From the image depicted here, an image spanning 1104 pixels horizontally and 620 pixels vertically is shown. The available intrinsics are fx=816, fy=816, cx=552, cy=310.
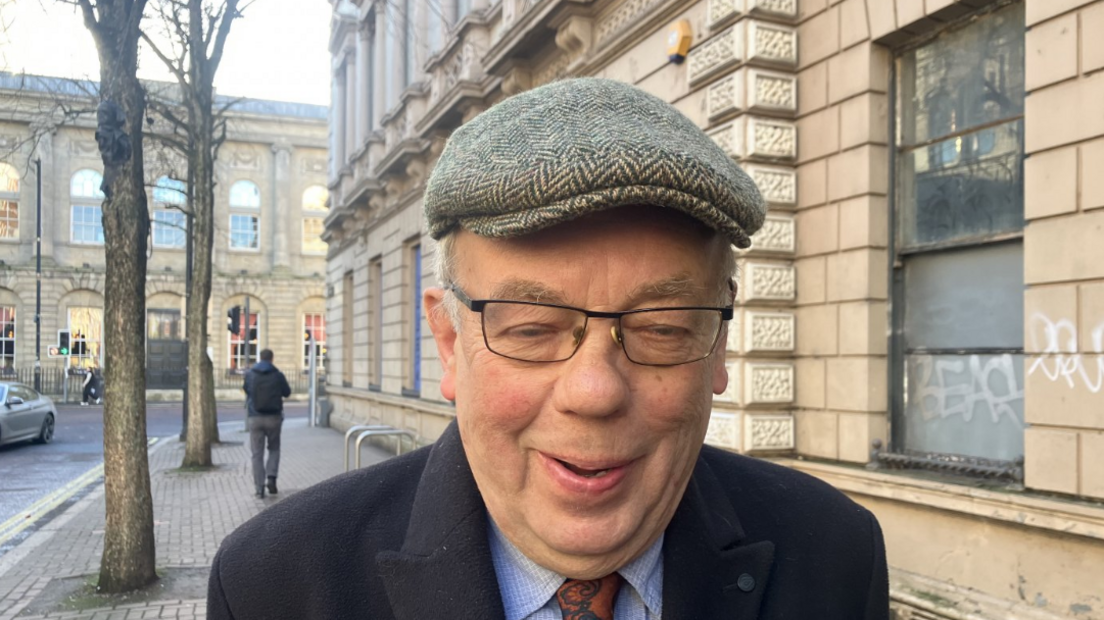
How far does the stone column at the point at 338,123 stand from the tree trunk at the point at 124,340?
16371mm

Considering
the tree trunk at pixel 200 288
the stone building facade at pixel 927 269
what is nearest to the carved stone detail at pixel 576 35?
the stone building facade at pixel 927 269

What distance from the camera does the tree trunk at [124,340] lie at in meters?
6.75

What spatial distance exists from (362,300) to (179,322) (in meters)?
25.8

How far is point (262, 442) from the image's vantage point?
37.5 feet

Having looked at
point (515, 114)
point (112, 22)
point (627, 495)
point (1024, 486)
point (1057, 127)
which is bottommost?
point (1024, 486)

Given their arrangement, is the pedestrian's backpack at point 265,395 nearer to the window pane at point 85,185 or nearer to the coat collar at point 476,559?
the coat collar at point 476,559

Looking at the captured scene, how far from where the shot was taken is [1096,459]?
14.5 feet

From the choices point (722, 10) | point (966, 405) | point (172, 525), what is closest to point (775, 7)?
point (722, 10)

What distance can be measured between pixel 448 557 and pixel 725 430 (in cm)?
546

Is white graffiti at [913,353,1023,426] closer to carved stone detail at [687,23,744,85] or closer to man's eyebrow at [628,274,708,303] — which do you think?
carved stone detail at [687,23,744,85]

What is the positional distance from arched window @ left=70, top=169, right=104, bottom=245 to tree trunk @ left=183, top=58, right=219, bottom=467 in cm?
3109

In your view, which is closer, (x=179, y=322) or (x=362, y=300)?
(x=362, y=300)

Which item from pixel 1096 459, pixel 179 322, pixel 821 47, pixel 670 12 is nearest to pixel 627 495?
pixel 1096 459

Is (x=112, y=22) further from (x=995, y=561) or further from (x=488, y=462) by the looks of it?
(x=995, y=561)
